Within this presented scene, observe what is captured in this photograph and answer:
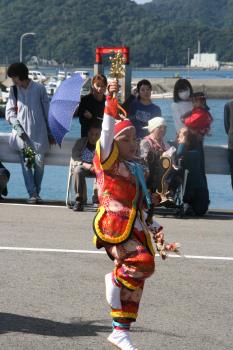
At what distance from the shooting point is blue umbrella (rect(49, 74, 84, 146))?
488 inches

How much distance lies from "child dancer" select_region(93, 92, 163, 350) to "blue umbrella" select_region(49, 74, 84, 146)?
574 centimetres

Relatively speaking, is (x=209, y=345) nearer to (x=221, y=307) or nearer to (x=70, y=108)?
(x=221, y=307)

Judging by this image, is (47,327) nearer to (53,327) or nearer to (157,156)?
(53,327)

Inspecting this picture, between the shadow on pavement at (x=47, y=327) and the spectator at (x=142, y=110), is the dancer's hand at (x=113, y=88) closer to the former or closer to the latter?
the shadow on pavement at (x=47, y=327)

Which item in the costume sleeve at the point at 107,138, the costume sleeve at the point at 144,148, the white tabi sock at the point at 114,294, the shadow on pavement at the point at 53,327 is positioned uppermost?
the costume sleeve at the point at 107,138

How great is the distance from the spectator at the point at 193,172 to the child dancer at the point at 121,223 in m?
6.24

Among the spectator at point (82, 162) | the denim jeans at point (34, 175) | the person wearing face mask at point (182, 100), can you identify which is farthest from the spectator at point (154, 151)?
the denim jeans at point (34, 175)

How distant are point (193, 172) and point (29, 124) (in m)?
2.19

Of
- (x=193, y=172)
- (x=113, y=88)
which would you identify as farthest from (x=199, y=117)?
(x=113, y=88)

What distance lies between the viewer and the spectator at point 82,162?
12852 millimetres

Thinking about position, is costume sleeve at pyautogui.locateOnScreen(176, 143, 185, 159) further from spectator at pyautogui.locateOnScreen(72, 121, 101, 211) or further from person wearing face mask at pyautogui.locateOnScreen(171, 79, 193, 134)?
spectator at pyautogui.locateOnScreen(72, 121, 101, 211)

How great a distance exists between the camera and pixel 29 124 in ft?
44.2

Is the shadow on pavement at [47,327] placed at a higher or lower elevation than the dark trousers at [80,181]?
higher

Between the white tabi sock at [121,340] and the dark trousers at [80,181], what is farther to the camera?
the dark trousers at [80,181]
